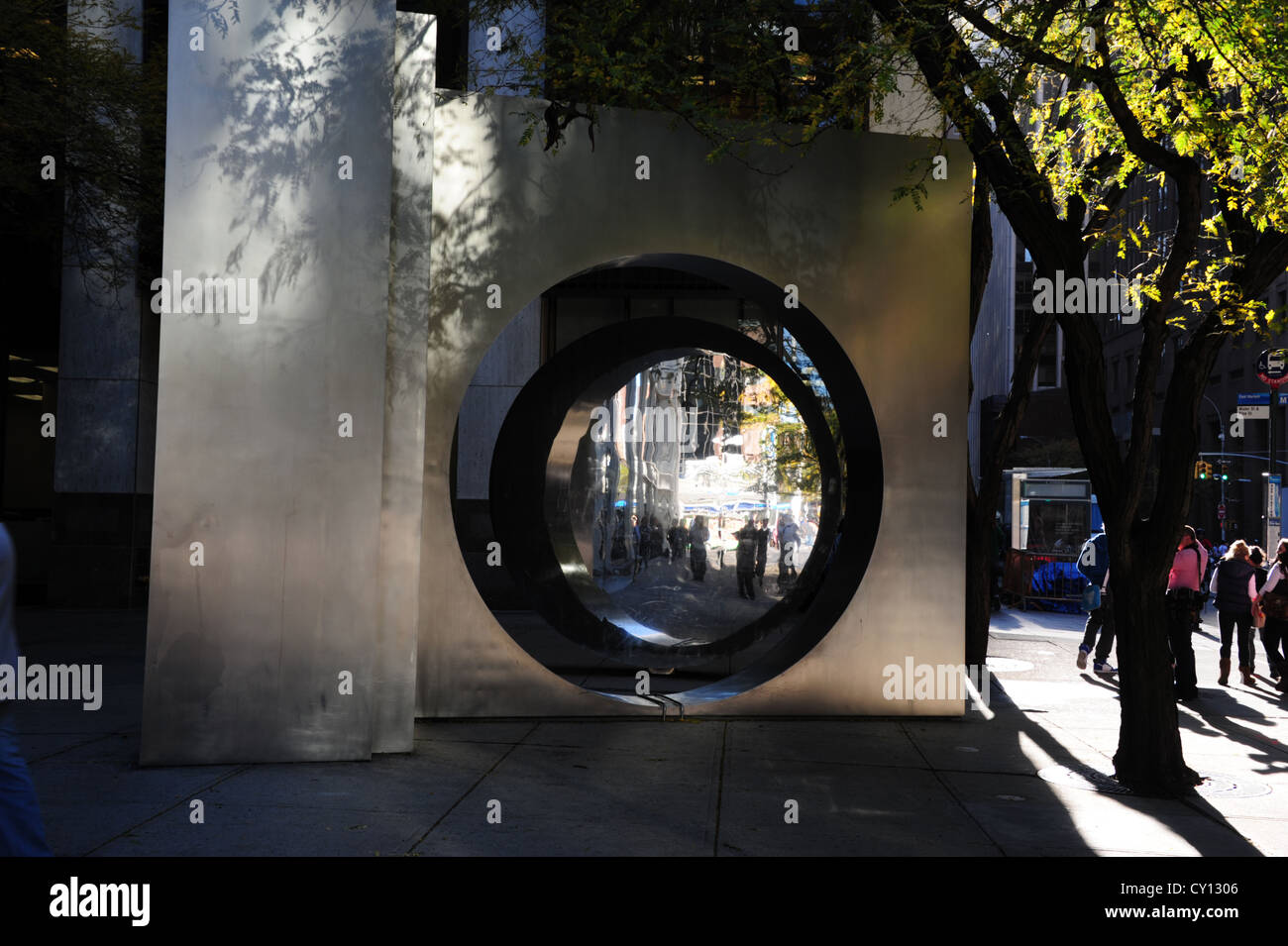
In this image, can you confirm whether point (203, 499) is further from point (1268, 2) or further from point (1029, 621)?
point (1029, 621)

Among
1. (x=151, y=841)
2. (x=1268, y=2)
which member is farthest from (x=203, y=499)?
(x=1268, y=2)

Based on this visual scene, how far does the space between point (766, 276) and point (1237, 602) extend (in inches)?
296

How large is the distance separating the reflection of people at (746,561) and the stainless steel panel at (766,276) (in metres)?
9.75

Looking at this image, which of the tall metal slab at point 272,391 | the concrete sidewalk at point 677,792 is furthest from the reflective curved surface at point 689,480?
the tall metal slab at point 272,391

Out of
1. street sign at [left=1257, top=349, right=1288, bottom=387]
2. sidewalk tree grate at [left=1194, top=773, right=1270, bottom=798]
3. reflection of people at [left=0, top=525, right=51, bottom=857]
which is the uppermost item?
street sign at [left=1257, top=349, right=1288, bottom=387]

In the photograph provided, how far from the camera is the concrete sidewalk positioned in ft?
20.8

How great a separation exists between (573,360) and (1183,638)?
6924 millimetres

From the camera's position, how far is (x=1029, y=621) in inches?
823

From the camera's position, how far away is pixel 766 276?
399 inches

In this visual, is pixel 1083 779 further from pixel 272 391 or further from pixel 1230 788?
pixel 272 391

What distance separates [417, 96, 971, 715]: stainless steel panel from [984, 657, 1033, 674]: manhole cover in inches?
170

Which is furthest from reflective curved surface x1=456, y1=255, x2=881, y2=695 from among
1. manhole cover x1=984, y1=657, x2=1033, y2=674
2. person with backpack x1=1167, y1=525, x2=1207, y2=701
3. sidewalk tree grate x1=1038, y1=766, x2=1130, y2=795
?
person with backpack x1=1167, y1=525, x2=1207, y2=701

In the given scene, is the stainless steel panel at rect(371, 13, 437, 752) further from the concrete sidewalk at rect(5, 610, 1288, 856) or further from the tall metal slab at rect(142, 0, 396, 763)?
the concrete sidewalk at rect(5, 610, 1288, 856)
